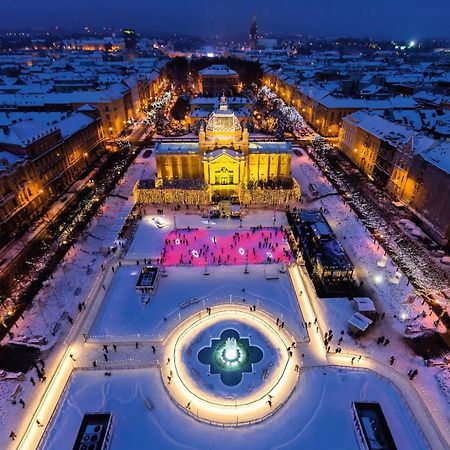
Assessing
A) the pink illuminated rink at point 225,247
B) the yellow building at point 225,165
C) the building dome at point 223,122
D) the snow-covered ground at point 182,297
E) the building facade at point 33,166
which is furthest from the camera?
the building dome at point 223,122

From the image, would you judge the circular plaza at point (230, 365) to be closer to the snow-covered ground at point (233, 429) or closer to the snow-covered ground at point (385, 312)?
the snow-covered ground at point (233, 429)

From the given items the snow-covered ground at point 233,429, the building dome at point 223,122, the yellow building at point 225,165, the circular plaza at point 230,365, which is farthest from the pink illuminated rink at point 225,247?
the building dome at point 223,122

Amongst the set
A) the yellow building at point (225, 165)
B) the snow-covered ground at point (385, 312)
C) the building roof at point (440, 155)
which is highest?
the building roof at point (440, 155)

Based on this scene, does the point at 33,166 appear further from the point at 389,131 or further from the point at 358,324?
the point at 389,131

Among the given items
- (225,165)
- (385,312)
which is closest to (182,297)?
(385,312)

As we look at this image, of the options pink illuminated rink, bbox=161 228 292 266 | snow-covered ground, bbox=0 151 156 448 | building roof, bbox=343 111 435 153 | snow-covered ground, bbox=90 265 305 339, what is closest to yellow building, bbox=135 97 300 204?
pink illuminated rink, bbox=161 228 292 266

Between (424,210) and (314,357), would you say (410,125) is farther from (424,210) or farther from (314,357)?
(314,357)

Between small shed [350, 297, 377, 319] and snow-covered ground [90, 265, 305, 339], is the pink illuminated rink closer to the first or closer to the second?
snow-covered ground [90, 265, 305, 339]
